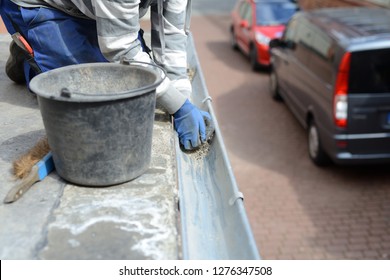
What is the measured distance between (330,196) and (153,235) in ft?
15.4

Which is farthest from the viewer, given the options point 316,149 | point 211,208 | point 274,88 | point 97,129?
point 274,88

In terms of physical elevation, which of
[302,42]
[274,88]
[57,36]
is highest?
[57,36]

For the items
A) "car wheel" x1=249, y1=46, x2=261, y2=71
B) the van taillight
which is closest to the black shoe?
the van taillight

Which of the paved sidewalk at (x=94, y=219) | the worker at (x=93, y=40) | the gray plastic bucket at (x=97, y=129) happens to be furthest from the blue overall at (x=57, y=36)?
the paved sidewalk at (x=94, y=219)

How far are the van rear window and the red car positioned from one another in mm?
5831

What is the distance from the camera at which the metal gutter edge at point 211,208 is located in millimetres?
2141

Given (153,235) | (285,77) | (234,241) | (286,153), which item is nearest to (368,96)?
(286,153)

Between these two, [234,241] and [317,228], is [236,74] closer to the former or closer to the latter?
[317,228]

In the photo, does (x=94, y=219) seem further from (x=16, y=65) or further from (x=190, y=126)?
(x=16, y=65)

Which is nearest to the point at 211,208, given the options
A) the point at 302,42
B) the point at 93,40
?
the point at 93,40

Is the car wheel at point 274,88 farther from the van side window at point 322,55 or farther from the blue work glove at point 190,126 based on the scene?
the blue work glove at point 190,126

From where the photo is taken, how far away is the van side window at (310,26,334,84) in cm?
627

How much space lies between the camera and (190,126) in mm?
2977

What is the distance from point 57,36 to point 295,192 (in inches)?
166
